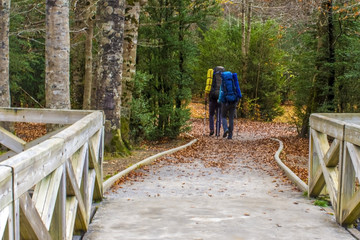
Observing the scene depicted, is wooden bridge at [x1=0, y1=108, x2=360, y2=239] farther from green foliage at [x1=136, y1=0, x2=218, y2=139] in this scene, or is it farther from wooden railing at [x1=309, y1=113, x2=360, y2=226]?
green foliage at [x1=136, y1=0, x2=218, y2=139]

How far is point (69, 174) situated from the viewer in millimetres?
3936

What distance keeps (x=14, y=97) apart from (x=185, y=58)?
16.4m

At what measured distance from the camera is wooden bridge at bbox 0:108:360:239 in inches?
97.3

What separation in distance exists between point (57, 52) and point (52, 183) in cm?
598

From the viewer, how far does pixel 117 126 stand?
11.5m

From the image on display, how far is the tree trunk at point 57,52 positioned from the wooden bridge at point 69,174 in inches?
61.4

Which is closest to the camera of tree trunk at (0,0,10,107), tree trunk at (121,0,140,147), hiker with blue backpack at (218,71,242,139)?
tree trunk at (121,0,140,147)

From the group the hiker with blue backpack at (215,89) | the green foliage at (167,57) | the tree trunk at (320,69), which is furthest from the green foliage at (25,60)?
the tree trunk at (320,69)

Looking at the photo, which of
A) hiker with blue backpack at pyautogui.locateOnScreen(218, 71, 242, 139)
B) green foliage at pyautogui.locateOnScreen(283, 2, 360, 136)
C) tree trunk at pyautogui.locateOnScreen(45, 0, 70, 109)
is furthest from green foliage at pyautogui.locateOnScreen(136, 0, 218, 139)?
tree trunk at pyautogui.locateOnScreen(45, 0, 70, 109)

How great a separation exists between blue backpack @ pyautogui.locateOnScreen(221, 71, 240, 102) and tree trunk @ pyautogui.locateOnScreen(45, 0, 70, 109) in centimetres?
852

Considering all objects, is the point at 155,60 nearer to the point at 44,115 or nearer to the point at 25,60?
the point at 25,60

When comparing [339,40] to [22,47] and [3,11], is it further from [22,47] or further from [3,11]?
[22,47]

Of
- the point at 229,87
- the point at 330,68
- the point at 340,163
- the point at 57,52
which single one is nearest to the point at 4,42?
the point at 57,52

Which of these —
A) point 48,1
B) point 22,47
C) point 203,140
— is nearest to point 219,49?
point 22,47
